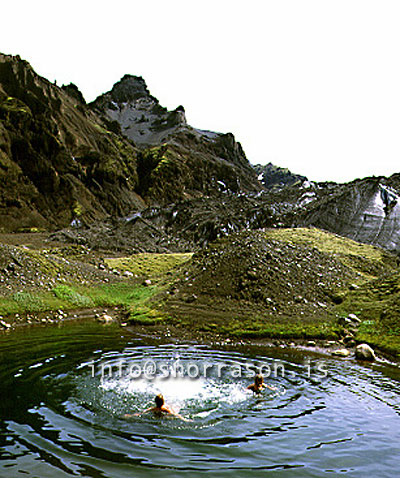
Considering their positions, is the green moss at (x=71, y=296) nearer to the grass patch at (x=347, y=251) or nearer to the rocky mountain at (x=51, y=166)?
the grass patch at (x=347, y=251)

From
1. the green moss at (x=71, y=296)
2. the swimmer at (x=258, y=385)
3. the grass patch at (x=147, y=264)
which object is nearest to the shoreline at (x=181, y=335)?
the green moss at (x=71, y=296)

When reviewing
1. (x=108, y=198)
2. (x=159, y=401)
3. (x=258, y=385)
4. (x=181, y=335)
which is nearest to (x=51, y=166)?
(x=108, y=198)

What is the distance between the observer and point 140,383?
13.1 meters

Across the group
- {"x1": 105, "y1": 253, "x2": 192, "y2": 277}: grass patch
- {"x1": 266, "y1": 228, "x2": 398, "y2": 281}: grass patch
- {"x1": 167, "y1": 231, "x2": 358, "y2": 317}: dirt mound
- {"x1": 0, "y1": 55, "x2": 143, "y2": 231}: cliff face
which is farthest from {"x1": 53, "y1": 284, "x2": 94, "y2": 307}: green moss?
{"x1": 0, "y1": 55, "x2": 143, "y2": 231}: cliff face

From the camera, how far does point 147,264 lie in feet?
170

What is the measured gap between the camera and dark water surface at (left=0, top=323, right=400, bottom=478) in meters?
7.43

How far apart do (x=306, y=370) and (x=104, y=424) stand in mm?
8772

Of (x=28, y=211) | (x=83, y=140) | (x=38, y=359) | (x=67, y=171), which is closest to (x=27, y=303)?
(x=38, y=359)

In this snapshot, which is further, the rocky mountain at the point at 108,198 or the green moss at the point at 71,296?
the rocky mountain at the point at 108,198

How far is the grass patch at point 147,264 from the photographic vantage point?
46.8m

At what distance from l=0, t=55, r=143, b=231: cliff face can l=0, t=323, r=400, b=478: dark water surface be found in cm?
11914

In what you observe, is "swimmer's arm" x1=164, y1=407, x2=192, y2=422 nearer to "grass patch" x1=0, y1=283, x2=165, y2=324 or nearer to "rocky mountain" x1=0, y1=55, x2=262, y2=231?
"grass patch" x1=0, y1=283, x2=165, y2=324

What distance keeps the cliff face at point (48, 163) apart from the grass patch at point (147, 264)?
82070 mm

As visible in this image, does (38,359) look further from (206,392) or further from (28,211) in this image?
(28,211)
